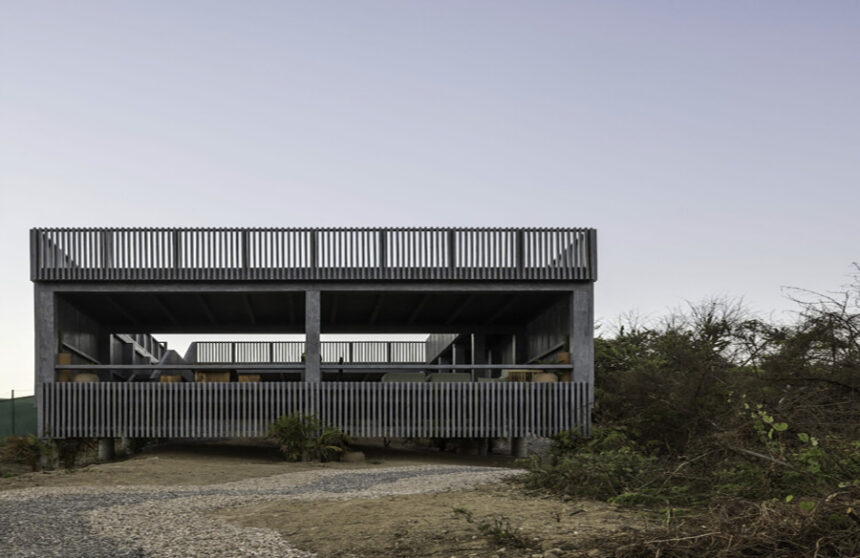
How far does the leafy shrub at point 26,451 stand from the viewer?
66.7ft

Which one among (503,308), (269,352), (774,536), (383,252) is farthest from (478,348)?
(774,536)

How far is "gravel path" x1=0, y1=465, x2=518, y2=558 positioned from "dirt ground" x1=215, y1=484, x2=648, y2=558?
16.3 inches

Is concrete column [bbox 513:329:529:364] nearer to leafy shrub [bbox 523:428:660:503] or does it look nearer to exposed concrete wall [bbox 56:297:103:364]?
exposed concrete wall [bbox 56:297:103:364]

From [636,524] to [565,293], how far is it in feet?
44.3

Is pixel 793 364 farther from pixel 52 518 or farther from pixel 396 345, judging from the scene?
pixel 396 345

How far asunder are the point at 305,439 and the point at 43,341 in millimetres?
5879

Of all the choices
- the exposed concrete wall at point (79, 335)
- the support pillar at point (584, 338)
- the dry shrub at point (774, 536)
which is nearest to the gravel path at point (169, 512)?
the dry shrub at point (774, 536)

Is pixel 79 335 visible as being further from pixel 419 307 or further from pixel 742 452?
pixel 742 452

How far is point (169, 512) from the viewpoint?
10.7 meters

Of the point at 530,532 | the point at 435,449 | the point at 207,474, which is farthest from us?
the point at 435,449

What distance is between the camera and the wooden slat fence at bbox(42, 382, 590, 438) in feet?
68.3

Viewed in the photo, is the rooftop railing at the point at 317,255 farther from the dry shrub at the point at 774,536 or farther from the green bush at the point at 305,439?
the dry shrub at the point at 774,536

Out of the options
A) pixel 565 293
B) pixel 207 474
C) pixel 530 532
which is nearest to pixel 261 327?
pixel 565 293

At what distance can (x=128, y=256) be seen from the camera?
20844mm
